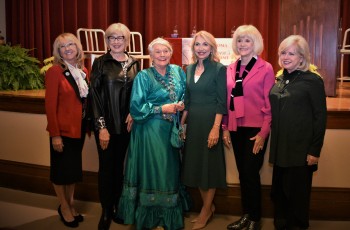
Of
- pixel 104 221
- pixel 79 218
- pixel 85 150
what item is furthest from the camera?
pixel 85 150

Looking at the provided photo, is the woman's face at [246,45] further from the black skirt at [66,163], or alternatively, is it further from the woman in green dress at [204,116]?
the black skirt at [66,163]

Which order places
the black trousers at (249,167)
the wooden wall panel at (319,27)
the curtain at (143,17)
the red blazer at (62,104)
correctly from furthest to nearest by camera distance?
the curtain at (143,17) < the wooden wall panel at (319,27) < the red blazer at (62,104) < the black trousers at (249,167)

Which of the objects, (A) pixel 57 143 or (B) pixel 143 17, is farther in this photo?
(B) pixel 143 17

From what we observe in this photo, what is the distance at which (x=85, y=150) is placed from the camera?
3.46 metres

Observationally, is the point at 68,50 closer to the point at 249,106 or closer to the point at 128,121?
the point at 128,121

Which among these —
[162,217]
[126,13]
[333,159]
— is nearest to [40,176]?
[162,217]

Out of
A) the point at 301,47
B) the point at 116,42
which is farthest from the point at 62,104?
the point at 301,47

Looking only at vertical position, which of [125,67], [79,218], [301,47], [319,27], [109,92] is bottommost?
[79,218]

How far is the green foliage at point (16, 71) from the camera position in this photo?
4.07m

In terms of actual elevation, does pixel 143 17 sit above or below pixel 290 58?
above

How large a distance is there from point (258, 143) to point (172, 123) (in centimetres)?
61

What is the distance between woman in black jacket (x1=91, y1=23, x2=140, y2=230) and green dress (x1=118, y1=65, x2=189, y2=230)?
0.09 m

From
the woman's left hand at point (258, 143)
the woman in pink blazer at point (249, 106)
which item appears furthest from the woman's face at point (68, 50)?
the woman's left hand at point (258, 143)

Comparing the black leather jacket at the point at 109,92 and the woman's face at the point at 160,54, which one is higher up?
the woman's face at the point at 160,54
